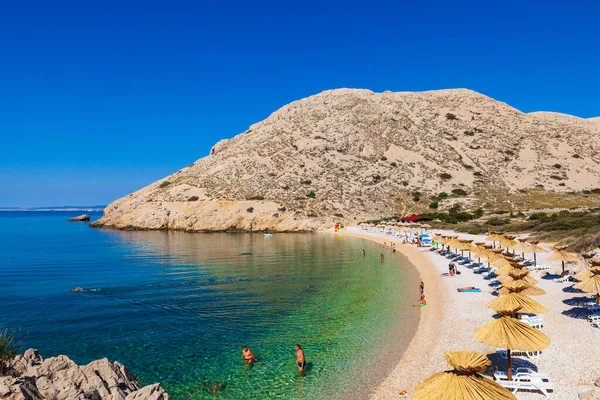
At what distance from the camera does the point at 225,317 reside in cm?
2352

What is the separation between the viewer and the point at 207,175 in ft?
339

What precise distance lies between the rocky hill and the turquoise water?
150 feet

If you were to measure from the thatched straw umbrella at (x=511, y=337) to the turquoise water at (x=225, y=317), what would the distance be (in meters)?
4.27

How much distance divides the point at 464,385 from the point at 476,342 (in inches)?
333

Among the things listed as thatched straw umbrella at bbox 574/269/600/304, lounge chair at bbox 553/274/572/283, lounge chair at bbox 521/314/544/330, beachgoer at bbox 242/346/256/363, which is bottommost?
beachgoer at bbox 242/346/256/363

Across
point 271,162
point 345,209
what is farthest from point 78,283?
point 271,162

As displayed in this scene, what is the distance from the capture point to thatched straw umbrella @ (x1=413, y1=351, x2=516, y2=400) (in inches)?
377

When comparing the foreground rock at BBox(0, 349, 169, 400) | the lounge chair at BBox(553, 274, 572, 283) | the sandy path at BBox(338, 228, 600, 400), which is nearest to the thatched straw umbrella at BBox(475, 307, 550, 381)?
the sandy path at BBox(338, 228, 600, 400)

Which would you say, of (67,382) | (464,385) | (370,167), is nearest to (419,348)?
(464,385)

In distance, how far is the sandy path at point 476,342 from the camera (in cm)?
1348

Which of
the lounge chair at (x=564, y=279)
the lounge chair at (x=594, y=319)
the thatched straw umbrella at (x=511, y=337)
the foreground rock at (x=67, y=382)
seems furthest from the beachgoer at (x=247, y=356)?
the lounge chair at (x=564, y=279)

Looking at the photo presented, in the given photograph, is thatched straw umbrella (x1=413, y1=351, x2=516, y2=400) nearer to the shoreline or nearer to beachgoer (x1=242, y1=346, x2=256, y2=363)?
the shoreline

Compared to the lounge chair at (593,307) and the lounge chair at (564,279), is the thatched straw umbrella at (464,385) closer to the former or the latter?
the lounge chair at (593,307)

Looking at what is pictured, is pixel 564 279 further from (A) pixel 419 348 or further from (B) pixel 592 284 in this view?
(A) pixel 419 348
